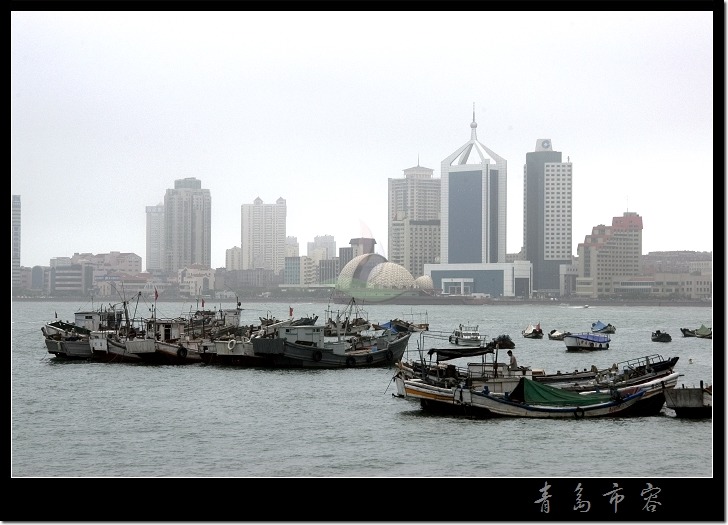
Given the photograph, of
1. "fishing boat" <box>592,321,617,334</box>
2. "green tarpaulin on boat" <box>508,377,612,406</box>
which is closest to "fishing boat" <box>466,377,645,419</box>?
"green tarpaulin on boat" <box>508,377,612,406</box>

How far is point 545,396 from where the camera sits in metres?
20.1

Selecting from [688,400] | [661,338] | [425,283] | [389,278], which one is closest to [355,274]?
[389,278]

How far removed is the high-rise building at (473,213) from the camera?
6905 inches

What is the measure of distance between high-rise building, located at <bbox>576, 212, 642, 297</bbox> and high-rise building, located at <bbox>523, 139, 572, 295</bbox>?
24044 millimetres

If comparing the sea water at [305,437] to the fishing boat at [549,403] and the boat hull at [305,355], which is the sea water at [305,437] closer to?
the fishing boat at [549,403]

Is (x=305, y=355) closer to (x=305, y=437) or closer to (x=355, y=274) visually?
(x=305, y=437)

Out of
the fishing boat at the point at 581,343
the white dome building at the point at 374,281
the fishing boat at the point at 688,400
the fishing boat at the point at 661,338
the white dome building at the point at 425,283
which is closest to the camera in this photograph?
the fishing boat at the point at 688,400

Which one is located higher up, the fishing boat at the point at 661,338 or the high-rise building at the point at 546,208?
the high-rise building at the point at 546,208

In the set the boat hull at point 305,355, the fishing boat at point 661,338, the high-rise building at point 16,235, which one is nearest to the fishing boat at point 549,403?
the boat hull at point 305,355

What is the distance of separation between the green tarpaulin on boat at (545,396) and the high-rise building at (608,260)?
441ft

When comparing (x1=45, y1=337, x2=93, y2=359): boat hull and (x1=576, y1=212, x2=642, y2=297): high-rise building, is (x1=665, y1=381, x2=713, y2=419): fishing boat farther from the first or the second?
(x1=576, y1=212, x2=642, y2=297): high-rise building

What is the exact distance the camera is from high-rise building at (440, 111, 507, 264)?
17538 cm
